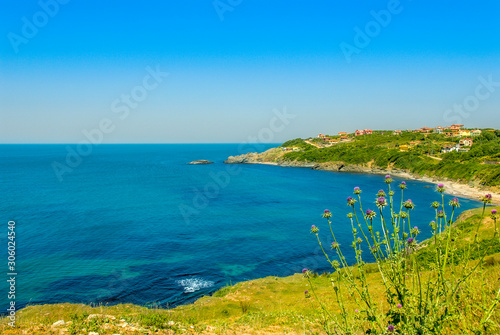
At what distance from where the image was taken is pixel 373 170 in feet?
351

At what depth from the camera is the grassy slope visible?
823 cm

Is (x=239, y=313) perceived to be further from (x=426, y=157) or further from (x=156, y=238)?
(x=426, y=157)

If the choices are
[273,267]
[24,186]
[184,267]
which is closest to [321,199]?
[273,267]

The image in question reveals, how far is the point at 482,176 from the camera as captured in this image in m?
70.1

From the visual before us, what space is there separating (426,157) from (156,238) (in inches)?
3874

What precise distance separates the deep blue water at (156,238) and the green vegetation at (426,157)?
20.7 m

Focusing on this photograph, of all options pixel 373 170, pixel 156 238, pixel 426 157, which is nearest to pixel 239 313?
pixel 156 238

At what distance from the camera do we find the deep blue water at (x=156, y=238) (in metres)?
24.0
